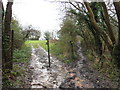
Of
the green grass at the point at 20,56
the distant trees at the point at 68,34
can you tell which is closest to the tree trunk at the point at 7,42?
the green grass at the point at 20,56

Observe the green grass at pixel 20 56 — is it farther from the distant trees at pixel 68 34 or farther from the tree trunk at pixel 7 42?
the distant trees at pixel 68 34

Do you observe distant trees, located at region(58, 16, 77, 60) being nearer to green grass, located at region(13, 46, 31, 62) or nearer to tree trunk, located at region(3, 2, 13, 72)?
green grass, located at region(13, 46, 31, 62)

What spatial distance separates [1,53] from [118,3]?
18.1 ft

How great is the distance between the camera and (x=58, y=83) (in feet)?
21.1

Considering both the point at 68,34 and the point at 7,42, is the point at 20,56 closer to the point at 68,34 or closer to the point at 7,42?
the point at 68,34

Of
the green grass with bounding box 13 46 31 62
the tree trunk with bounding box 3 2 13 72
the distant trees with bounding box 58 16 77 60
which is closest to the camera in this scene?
the tree trunk with bounding box 3 2 13 72

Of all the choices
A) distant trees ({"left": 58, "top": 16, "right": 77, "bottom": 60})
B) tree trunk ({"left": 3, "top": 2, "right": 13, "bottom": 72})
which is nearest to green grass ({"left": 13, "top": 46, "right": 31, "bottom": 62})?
tree trunk ({"left": 3, "top": 2, "right": 13, "bottom": 72})

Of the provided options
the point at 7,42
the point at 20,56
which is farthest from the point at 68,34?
the point at 7,42

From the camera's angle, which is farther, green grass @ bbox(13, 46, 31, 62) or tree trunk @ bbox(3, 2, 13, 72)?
green grass @ bbox(13, 46, 31, 62)

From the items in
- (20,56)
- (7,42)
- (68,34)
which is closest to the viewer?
(7,42)

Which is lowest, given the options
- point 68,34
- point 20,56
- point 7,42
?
point 20,56

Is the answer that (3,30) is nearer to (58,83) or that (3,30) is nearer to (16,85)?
(16,85)

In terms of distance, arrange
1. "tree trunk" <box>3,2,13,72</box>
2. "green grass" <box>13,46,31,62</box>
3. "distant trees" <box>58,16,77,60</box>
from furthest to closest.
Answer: "distant trees" <box>58,16,77,60</box>, "green grass" <box>13,46,31,62</box>, "tree trunk" <box>3,2,13,72</box>

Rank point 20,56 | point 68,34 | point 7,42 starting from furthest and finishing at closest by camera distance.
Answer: point 68,34 → point 20,56 → point 7,42
